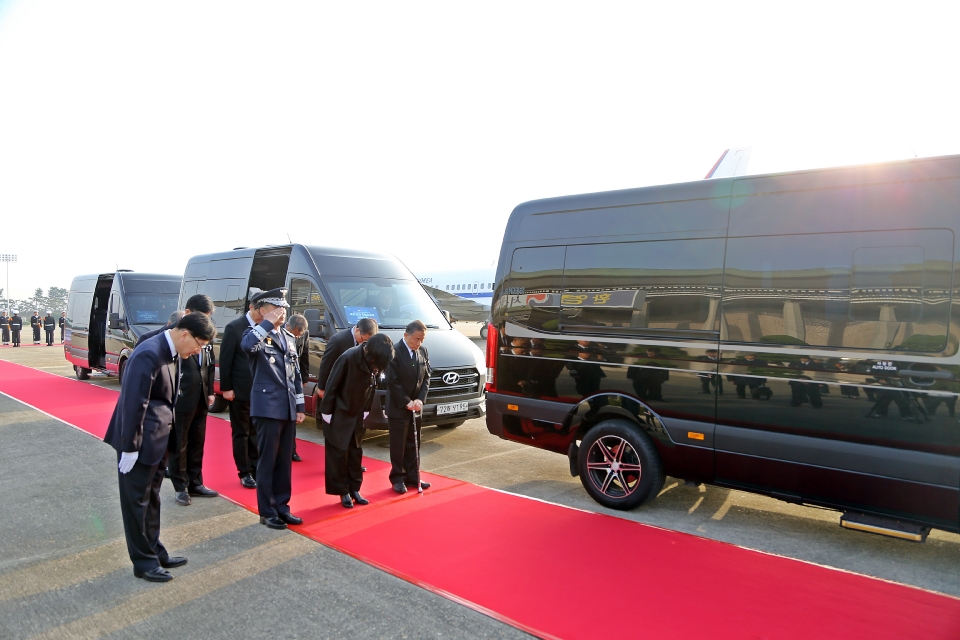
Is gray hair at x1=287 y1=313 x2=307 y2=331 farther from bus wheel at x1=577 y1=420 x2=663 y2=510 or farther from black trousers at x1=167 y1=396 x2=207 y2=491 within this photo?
bus wheel at x1=577 y1=420 x2=663 y2=510

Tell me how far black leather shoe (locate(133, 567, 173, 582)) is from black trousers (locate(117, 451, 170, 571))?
0.02 metres

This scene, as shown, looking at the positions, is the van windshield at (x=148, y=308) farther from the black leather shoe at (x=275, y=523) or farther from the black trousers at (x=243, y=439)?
the black leather shoe at (x=275, y=523)

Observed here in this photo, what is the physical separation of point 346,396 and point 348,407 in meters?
0.10

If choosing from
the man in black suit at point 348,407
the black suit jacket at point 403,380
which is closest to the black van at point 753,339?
the black suit jacket at point 403,380

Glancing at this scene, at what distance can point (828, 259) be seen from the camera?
4.27 meters

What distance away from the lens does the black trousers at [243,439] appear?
6.04 meters

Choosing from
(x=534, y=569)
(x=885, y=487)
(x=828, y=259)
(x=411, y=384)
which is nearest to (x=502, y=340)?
(x=411, y=384)

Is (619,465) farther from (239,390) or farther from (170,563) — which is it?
(239,390)

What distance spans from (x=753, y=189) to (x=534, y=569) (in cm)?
321

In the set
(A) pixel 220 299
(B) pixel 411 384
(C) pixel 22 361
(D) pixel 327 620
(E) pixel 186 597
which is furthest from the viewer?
(C) pixel 22 361

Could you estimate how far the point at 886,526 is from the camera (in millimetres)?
4086

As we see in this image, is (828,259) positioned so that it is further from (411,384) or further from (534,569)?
(411,384)

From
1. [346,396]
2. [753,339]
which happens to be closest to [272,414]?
[346,396]

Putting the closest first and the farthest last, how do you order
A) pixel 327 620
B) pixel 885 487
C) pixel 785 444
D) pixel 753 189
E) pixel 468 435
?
pixel 327 620, pixel 885 487, pixel 785 444, pixel 753 189, pixel 468 435
